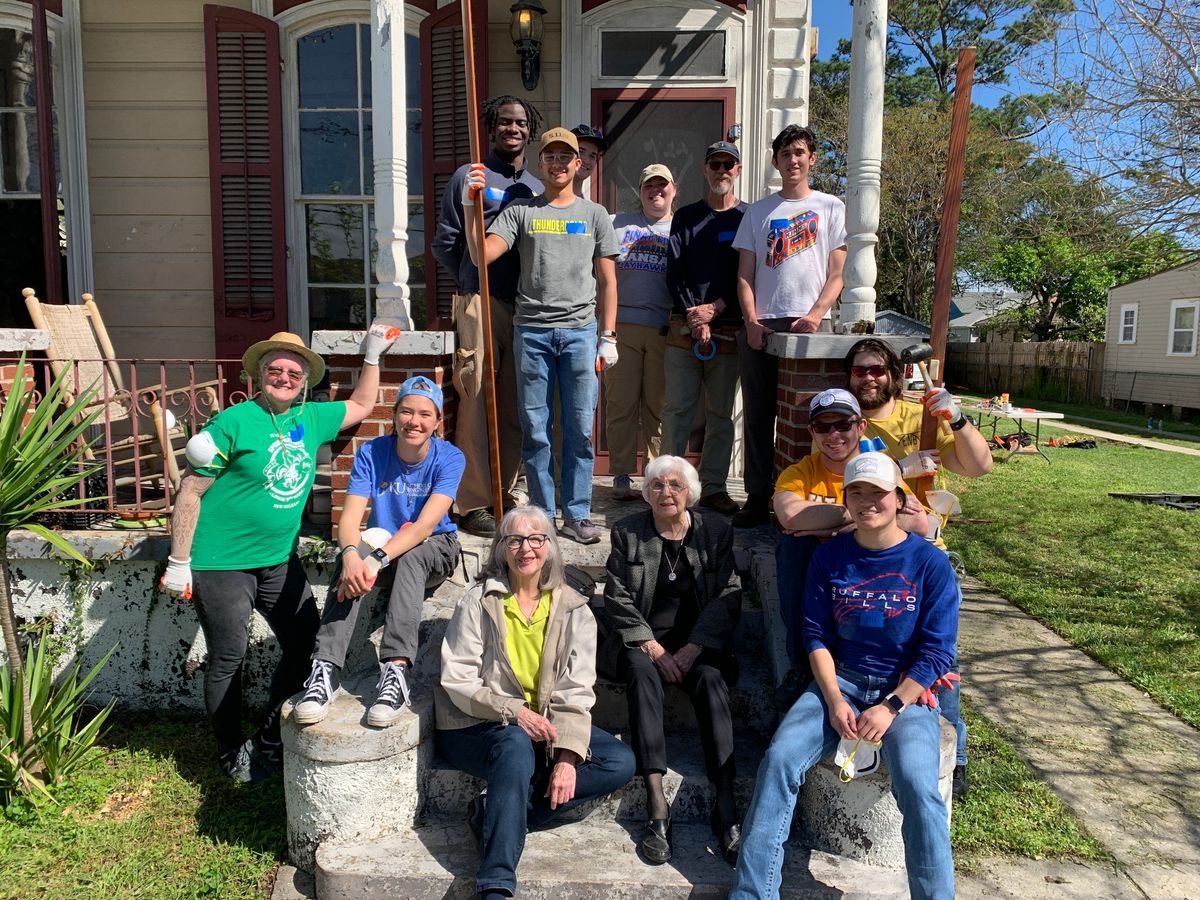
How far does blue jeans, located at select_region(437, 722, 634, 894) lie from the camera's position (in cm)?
260

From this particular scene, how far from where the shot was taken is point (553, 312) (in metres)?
3.97

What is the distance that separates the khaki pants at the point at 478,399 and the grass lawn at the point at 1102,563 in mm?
3130

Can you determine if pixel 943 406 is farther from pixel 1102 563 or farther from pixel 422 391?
pixel 1102 563

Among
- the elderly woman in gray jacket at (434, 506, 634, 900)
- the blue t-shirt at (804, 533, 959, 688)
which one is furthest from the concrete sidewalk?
the elderly woman in gray jacket at (434, 506, 634, 900)

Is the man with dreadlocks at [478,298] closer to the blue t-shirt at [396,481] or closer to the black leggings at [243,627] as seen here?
the blue t-shirt at [396,481]

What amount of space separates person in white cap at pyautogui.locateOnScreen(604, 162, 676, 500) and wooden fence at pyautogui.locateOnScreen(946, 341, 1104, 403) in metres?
21.2

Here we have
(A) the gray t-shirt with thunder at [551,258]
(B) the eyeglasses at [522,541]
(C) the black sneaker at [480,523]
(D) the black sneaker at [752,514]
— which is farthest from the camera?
(D) the black sneaker at [752,514]

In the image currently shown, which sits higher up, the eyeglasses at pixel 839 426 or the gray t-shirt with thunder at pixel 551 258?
the gray t-shirt with thunder at pixel 551 258

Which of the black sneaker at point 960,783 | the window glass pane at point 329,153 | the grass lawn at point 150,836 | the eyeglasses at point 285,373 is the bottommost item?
the grass lawn at point 150,836

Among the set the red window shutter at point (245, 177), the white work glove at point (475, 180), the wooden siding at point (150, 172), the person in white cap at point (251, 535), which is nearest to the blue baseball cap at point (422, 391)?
the person in white cap at point (251, 535)

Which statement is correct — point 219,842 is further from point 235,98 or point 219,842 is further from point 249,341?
point 235,98

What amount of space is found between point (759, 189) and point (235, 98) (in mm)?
3512

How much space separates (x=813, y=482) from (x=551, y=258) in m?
1.55

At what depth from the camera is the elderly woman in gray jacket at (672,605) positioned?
120 inches
